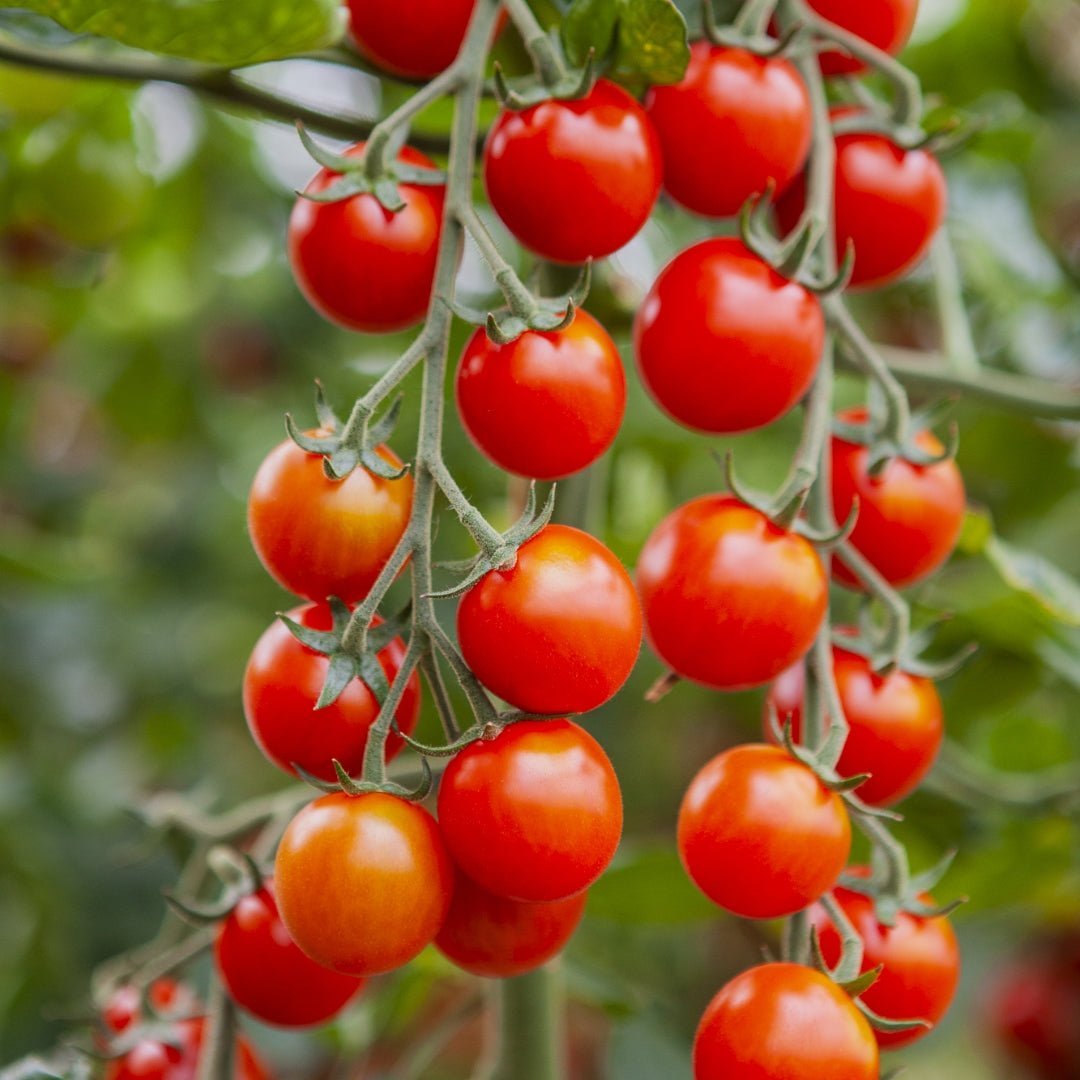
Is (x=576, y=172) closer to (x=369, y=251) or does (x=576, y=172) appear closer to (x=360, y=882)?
(x=369, y=251)

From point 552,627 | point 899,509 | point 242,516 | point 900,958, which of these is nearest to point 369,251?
point 552,627

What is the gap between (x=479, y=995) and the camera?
1.01 metres

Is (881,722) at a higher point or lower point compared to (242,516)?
higher

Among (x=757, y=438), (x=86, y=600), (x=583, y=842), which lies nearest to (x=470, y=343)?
(x=583, y=842)

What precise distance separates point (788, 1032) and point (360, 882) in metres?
0.19

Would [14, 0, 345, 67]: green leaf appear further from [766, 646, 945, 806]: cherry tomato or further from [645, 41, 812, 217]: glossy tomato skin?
[766, 646, 945, 806]: cherry tomato

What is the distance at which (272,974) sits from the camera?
2.08 feet

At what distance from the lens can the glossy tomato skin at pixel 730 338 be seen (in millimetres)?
604

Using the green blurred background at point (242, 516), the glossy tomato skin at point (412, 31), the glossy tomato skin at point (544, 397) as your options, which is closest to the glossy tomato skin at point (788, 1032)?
the glossy tomato skin at point (544, 397)

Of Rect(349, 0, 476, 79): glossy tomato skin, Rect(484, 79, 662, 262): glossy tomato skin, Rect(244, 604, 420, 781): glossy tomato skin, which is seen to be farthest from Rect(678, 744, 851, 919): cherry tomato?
Rect(349, 0, 476, 79): glossy tomato skin

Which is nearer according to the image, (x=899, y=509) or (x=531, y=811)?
(x=531, y=811)

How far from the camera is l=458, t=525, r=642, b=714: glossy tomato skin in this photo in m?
0.51

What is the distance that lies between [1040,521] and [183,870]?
3.08 ft

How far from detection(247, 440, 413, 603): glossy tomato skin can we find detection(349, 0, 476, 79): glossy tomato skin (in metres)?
0.23
